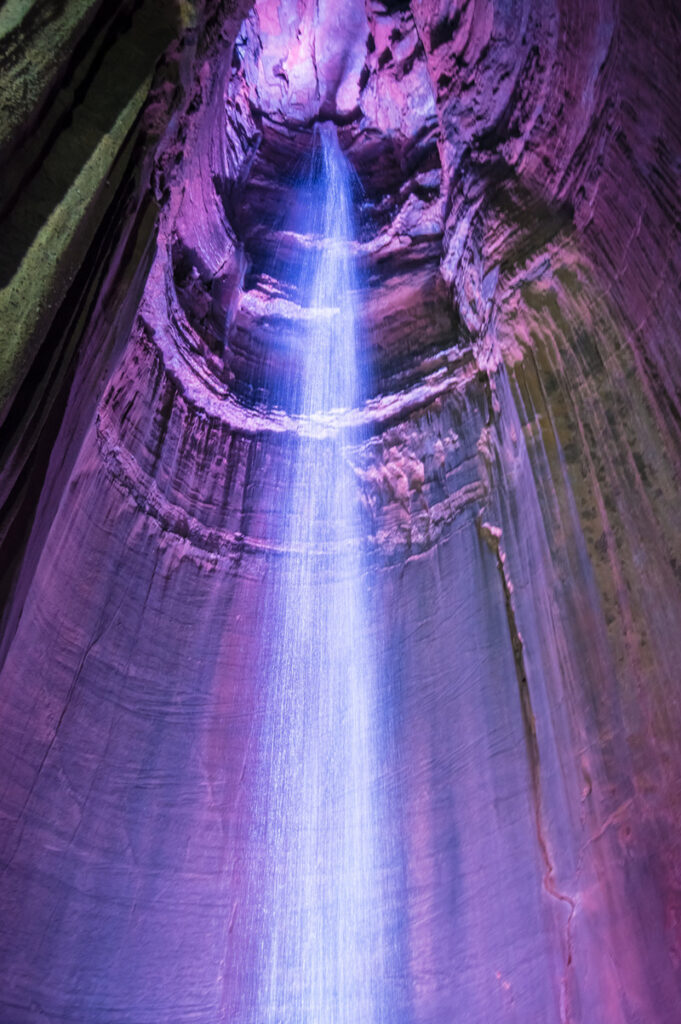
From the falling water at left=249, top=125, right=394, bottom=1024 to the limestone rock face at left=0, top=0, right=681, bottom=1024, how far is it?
0.16 m

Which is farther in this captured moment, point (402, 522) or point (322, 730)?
point (402, 522)

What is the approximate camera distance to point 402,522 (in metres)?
5.32

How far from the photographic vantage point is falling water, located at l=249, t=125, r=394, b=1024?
4.17 metres

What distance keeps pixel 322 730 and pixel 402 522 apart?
1609 millimetres

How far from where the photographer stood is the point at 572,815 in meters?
3.37

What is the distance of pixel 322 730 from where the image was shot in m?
4.98

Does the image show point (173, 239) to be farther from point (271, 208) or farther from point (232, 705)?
point (232, 705)

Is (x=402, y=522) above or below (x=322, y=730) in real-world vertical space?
above

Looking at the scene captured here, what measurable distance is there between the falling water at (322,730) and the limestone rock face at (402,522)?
157 mm

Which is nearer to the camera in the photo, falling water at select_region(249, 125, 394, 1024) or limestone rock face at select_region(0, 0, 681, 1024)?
limestone rock face at select_region(0, 0, 681, 1024)

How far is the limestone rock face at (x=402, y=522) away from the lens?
285cm

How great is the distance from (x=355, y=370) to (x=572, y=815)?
387cm

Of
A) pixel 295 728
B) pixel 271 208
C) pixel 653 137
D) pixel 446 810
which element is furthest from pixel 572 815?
pixel 271 208

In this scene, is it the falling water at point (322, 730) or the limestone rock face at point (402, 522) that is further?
the falling water at point (322, 730)
